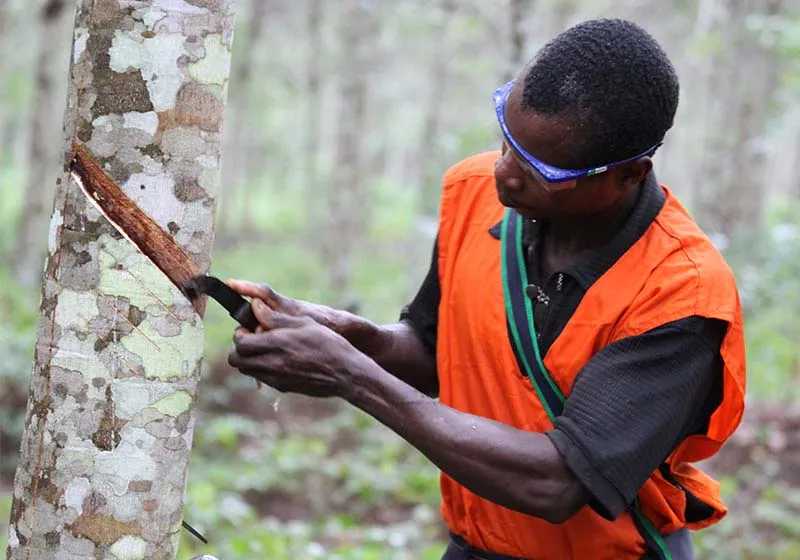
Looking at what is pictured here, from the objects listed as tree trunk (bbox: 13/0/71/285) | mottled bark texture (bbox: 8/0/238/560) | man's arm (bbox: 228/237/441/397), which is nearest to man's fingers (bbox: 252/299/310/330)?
mottled bark texture (bbox: 8/0/238/560)

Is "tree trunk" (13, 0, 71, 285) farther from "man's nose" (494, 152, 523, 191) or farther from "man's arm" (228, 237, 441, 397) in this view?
"man's nose" (494, 152, 523, 191)

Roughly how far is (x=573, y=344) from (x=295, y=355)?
633mm

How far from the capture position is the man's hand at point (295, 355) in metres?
1.92

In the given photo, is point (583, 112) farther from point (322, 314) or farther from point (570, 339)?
point (322, 314)

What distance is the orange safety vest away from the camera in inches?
81.4


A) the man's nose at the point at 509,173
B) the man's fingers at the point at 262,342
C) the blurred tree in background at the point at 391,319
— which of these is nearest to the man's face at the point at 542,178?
the man's nose at the point at 509,173

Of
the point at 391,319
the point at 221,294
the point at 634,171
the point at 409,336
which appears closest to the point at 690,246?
the point at 634,171

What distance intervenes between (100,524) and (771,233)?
7725mm

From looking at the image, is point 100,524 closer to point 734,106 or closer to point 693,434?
point 693,434

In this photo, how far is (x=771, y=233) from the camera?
27.8ft

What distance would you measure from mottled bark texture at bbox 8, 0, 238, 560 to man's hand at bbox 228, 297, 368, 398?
0.47 ft

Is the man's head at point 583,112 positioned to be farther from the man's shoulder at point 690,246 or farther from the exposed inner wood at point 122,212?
the exposed inner wood at point 122,212

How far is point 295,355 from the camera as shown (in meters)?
1.92

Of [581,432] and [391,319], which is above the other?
[581,432]
